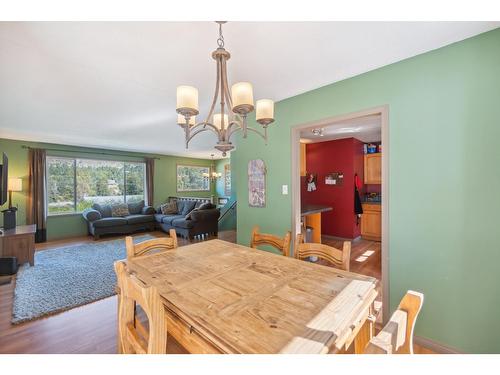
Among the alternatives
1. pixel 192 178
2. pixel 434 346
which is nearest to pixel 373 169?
pixel 434 346

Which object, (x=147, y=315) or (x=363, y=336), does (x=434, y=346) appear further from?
(x=147, y=315)

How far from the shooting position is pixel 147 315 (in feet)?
2.42

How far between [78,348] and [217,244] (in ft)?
4.47

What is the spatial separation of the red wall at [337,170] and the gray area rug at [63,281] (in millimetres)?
4335

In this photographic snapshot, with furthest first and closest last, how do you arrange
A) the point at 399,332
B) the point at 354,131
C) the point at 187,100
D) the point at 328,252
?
the point at 354,131, the point at 328,252, the point at 187,100, the point at 399,332

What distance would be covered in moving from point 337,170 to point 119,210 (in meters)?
5.72

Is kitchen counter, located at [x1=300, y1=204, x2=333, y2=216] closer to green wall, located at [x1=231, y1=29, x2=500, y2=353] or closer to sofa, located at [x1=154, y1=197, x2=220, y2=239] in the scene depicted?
green wall, located at [x1=231, y1=29, x2=500, y2=353]

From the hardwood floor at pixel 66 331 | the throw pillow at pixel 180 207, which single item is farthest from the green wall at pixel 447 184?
the throw pillow at pixel 180 207

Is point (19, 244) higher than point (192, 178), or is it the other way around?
point (192, 178)

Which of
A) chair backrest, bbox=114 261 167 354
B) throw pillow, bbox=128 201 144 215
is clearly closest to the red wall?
chair backrest, bbox=114 261 167 354

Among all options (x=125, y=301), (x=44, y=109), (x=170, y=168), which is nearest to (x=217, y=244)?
(x=125, y=301)
